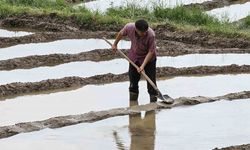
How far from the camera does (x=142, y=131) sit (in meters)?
6.62

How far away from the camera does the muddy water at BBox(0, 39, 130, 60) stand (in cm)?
1020

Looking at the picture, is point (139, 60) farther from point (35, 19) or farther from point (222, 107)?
point (35, 19)

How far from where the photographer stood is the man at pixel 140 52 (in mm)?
7312

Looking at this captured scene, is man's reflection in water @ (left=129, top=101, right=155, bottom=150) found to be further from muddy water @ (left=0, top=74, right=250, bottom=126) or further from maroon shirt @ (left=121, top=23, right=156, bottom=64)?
maroon shirt @ (left=121, top=23, right=156, bottom=64)

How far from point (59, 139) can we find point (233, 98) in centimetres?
270

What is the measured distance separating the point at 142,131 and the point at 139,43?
1242mm

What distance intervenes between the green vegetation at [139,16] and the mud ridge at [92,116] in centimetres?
441

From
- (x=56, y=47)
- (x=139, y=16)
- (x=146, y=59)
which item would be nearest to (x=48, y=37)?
(x=56, y=47)

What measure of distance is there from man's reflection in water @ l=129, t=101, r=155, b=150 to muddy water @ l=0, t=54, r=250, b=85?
205 centimetres

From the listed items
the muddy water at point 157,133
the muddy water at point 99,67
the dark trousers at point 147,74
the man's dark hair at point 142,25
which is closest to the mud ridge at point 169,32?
the muddy water at point 99,67

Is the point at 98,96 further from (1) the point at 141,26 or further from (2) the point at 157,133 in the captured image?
(2) the point at 157,133

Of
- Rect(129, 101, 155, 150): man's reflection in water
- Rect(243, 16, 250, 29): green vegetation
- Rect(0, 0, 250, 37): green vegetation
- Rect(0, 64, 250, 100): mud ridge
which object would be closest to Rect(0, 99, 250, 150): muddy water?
Rect(129, 101, 155, 150): man's reflection in water

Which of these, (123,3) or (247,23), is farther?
(123,3)

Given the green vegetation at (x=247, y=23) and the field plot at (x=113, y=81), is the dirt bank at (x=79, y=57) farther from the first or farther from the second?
the green vegetation at (x=247, y=23)
